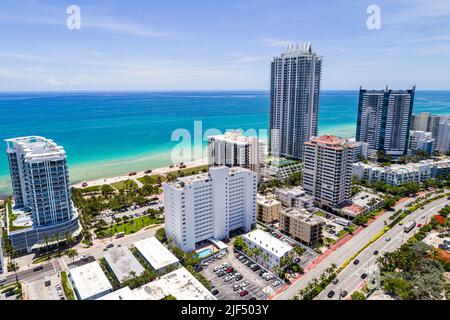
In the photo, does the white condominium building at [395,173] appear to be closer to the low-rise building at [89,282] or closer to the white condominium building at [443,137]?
the white condominium building at [443,137]

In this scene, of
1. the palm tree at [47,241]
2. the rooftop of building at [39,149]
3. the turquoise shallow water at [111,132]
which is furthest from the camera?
the turquoise shallow water at [111,132]

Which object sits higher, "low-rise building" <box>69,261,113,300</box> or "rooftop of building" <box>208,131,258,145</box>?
"rooftop of building" <box>208,131,258,145</box>

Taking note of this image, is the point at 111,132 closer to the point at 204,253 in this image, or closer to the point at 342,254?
the point at 204,253

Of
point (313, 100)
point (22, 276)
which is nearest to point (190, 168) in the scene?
point (313, 100)

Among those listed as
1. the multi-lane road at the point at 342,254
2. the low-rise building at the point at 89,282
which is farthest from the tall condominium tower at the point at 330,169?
the low-rise building at the point at 89,282

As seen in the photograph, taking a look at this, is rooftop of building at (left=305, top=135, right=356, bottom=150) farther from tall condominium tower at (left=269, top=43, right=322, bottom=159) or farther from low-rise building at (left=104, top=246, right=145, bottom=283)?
low-rise building at (left=104, top=246, right=145, bottom=283)

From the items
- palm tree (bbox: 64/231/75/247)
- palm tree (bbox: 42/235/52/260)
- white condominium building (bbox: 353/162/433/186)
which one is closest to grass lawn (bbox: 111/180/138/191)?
palm tree (bbox: 64/231/75/247)
